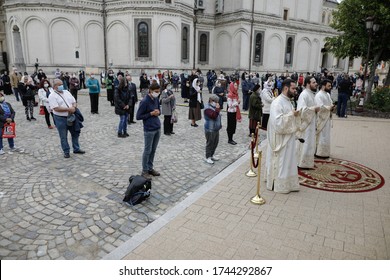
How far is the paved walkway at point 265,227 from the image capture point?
400cm

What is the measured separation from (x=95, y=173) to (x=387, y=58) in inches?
745

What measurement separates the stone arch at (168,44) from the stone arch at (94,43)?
6.34 metres

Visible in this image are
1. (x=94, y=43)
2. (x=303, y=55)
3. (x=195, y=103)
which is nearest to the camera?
(x=195, y=103)

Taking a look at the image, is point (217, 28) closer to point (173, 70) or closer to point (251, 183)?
point (173, 70)

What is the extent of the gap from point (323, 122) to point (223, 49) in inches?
1203

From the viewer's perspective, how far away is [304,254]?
3979 millimetres

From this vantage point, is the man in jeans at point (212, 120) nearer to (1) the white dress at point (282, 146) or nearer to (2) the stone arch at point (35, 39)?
(1) the white dress at point (282, 146)

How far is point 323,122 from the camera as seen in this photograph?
7.82 meters

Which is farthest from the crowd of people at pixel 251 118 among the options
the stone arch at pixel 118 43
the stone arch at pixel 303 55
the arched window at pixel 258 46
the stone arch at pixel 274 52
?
the stone arch at pixel 303 55

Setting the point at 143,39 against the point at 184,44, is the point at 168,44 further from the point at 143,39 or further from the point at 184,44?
the point at 184,44

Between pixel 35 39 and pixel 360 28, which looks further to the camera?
pixel 35 39

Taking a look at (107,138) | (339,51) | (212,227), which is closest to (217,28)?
(339,51)

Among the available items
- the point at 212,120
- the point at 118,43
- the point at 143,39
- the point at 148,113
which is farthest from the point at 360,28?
the point at 118,43
